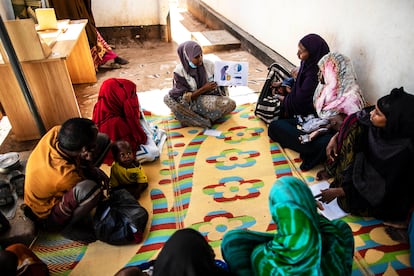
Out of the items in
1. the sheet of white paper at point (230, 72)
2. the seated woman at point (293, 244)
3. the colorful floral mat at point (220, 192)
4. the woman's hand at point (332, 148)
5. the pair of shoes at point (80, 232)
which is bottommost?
the colorful floral mat at point (220, 192)

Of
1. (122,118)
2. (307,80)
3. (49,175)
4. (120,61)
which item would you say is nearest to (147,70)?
(120,61)

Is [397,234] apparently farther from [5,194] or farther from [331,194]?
[5,194]

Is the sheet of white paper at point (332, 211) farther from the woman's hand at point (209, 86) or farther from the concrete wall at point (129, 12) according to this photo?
the concrete wall at point (129, 12)

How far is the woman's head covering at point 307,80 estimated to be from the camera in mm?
2920

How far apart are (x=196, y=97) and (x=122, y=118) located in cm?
89

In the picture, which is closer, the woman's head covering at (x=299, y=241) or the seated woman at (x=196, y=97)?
the woman's head covering at (x=299, y=241)

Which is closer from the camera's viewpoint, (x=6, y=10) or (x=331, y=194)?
(x=331, y=194)

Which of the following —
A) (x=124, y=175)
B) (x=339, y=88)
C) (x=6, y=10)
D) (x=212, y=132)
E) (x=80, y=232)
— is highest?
(x=6, y=10)

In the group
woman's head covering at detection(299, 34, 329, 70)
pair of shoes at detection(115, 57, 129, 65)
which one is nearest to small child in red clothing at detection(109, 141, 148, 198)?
woman's head covering at detection(299, 34, 329, 70)

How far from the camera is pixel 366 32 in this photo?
9.25 ft

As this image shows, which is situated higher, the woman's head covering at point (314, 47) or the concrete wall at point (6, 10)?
the concrete wall at point (6, 10)

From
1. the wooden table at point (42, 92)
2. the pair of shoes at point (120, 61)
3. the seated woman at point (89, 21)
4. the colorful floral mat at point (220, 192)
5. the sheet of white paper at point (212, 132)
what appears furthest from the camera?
the pair of shoes at point (120, 61)

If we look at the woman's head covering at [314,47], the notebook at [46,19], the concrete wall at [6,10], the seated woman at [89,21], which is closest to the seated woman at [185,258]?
the woman's head covering at [314,47]

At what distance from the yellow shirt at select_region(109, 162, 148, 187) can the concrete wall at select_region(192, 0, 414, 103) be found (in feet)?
7.67
